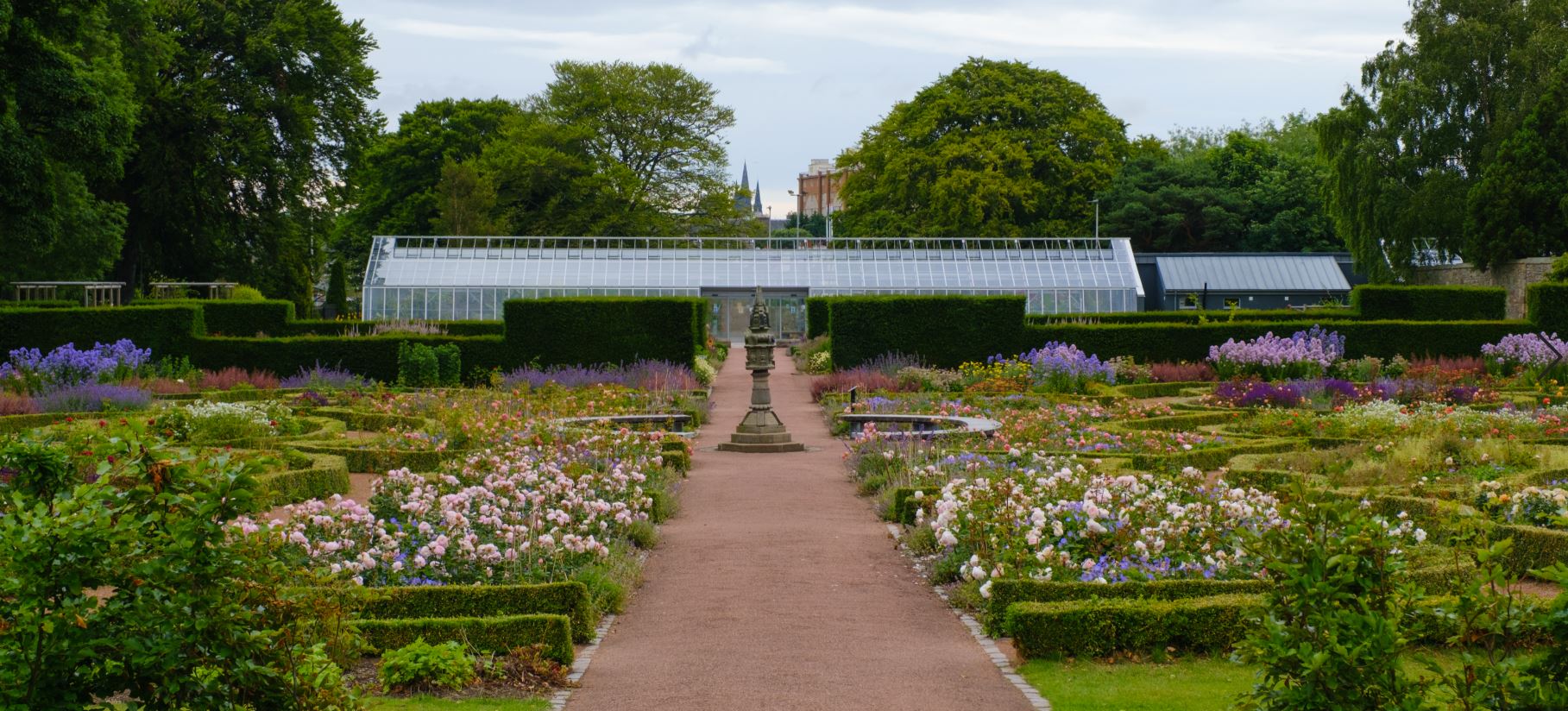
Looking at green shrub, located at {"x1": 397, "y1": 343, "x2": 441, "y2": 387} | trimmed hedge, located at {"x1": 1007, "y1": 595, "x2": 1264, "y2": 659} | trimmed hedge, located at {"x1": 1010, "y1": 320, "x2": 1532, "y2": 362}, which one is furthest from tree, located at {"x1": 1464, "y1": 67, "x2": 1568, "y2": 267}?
trimmed hedge, located at {"x1": 1007, "y1": 595, "x2": 1264, "y2": 659}

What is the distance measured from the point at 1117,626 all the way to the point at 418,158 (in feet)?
174

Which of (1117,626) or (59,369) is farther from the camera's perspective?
(59,369)

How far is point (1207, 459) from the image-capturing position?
560 inches

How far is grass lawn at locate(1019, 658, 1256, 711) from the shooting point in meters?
6.55

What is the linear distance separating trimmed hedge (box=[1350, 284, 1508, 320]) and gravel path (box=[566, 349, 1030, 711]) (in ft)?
65.7

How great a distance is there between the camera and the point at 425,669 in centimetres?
688

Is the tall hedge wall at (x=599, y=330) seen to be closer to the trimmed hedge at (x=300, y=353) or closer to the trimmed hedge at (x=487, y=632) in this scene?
the trimmed hedge at (x=300, y=353)

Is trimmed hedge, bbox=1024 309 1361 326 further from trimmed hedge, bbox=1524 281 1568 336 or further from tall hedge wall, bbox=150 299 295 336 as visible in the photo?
tall hedge wall, bbox=150 299 295 336

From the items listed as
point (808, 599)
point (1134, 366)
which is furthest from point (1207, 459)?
point (1134, 366)

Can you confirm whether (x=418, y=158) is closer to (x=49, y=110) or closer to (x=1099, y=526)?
(x=49, y=110)

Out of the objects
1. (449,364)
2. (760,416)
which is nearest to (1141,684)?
(760,416)

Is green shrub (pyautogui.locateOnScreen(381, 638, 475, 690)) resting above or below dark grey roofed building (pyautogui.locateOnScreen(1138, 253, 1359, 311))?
below

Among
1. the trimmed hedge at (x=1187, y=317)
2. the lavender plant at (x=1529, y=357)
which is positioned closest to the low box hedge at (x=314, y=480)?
the lavender plant at (x=1529, y=357)

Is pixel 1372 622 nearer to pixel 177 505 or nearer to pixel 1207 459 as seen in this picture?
pixel 177 505
